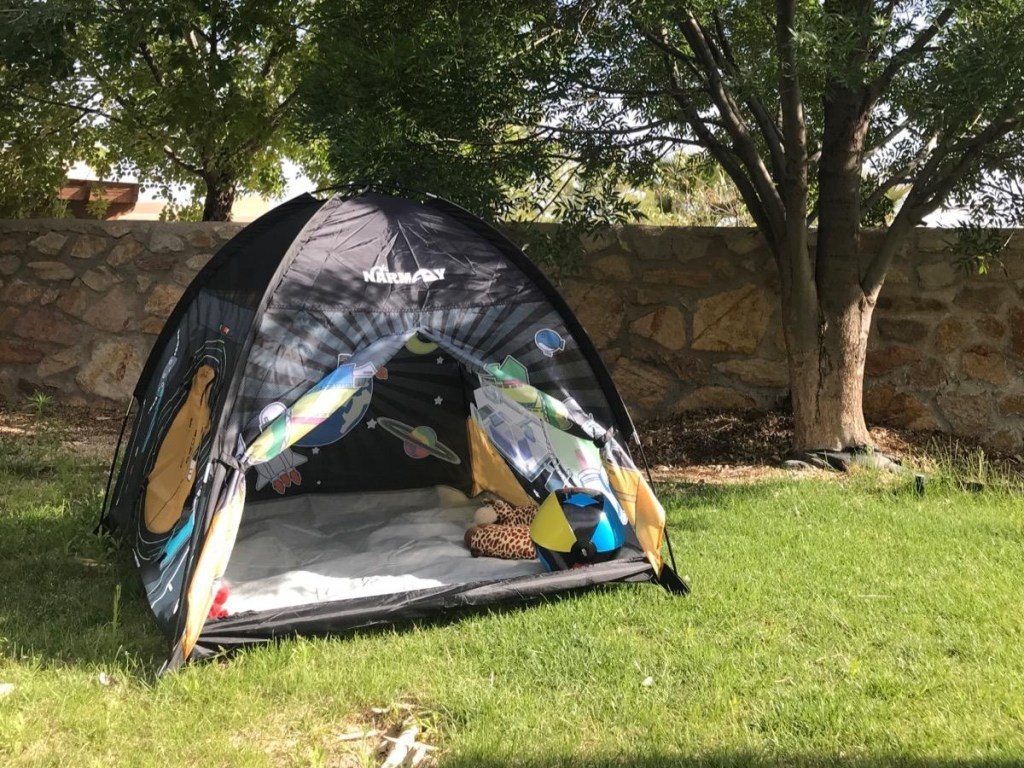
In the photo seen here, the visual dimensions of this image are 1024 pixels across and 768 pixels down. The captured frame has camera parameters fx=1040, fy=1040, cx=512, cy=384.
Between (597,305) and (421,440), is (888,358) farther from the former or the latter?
(421,440)

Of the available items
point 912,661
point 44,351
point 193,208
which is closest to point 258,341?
point 912,661

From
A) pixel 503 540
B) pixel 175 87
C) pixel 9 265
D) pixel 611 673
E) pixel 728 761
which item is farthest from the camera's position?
pixel 9 265

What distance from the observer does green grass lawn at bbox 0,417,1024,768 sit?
8.98ft

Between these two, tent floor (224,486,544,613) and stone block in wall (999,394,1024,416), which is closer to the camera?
tent floor (224,486,544,613)

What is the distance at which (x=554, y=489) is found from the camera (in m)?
4.41

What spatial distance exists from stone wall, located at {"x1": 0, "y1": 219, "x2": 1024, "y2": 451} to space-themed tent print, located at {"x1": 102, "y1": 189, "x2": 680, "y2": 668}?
2345mm

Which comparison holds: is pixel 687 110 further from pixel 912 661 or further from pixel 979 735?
pixel 979 735

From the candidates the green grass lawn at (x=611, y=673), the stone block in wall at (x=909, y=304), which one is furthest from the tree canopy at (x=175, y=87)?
the stone block in wall at (x=909, y=304)

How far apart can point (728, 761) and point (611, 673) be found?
594mm

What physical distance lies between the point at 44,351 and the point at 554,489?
16.7 ft

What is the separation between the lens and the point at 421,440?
18.0 ft

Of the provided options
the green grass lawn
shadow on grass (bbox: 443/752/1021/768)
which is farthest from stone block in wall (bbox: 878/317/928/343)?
shadow on grass (bbox: 443/752/1021/768)

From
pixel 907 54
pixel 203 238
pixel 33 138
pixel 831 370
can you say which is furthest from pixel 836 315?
pixel 33 138

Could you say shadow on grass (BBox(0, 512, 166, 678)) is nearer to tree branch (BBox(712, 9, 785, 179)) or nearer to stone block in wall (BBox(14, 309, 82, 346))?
stone block in wall (BBox(14, 309, 82, 346))
